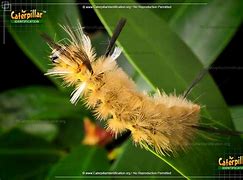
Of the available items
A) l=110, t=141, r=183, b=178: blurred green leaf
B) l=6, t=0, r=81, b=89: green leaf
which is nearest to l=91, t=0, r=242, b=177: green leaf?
l=110, t=141, r=183, b=178: blurred green leaf

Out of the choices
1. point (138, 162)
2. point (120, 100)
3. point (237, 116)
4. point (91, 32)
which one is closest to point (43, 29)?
point (91, 32)

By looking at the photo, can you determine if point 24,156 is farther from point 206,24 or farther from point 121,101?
point 206,24

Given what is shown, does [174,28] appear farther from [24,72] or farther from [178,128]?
[24,72]

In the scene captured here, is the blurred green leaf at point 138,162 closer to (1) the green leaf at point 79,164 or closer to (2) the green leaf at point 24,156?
(1) the green leaf at point 79,164

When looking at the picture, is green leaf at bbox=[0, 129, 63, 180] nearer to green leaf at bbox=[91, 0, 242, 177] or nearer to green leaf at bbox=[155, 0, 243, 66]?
green leaf at bbox=[91, 0, 242, 177]

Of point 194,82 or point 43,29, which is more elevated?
point 43,29

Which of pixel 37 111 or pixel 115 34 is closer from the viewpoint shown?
pixel 115 34

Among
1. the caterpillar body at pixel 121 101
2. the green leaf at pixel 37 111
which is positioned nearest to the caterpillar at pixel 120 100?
the caterpillar body at pixel 121 101

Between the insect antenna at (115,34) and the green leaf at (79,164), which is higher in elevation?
the insect antenna at (115,34)
